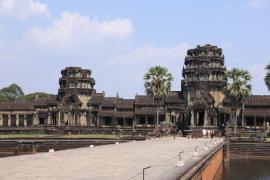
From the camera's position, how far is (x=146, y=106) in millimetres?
99500

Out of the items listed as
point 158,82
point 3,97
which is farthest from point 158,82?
point 3,97

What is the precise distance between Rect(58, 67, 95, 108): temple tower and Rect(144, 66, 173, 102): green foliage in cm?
2493

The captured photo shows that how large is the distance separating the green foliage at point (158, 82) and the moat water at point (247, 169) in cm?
2764

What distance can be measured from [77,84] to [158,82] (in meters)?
29.3

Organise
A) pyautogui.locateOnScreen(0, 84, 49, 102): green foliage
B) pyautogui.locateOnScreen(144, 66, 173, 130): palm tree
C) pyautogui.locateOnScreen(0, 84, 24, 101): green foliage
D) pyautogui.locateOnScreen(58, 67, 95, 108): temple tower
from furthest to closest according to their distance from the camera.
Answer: pyautogui.locateOnScreen(0, 84, 24, 101): green foliage → pyautogui.locateOnScreen(0, 84, 49, 102): green foliage → pyautogui.locateOnScreen(58, 67, 95, 108): temple tower → pyautogui.locateOnScreen(144, 66, 173, 130): palm tree

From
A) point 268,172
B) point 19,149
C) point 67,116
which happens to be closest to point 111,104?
point 67,116

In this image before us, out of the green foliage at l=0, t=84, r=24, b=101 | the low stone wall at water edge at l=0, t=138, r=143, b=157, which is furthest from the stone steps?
the green foliage at l=0, t=84, r=24, b=101

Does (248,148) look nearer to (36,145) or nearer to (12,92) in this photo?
(36,145)

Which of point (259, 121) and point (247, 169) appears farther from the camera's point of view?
point (259, 121)

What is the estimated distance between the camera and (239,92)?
262 feet

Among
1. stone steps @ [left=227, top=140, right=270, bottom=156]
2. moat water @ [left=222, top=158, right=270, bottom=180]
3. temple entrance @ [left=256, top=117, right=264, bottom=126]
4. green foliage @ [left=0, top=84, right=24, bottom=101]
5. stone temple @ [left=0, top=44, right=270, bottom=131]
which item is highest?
green foliage @ [left=0, top=84, right=24, bottom=101]

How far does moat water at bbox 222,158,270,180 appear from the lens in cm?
4378

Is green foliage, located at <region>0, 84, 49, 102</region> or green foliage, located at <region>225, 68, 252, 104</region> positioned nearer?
green foliage, located at <region>225, 68, 252, 104</region>

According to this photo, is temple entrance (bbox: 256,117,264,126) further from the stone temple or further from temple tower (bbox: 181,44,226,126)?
temple tower (bbox: 181,44,226,126)
